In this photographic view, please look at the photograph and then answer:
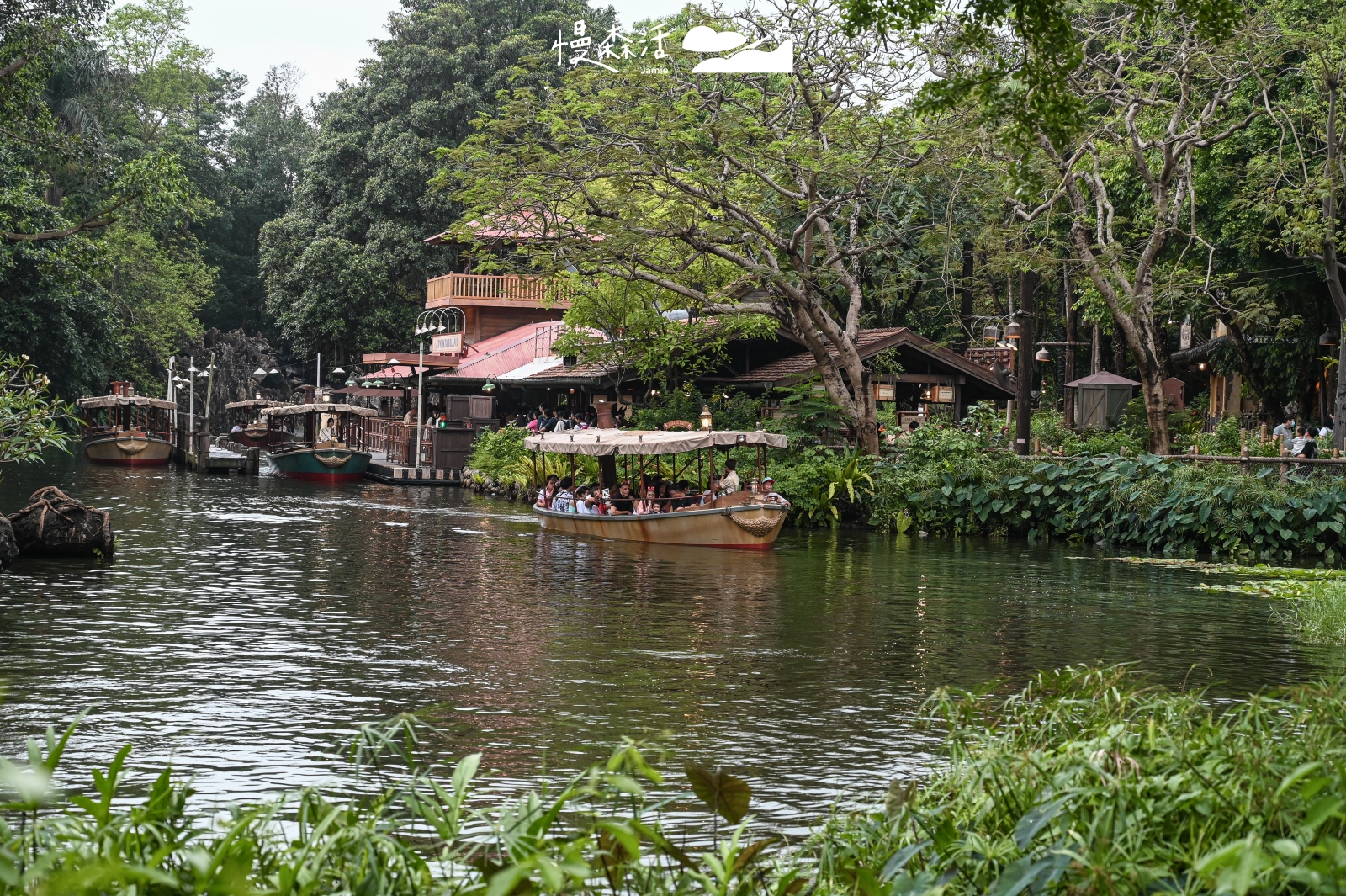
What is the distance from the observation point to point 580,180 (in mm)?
30281

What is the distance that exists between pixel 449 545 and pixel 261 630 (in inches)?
411

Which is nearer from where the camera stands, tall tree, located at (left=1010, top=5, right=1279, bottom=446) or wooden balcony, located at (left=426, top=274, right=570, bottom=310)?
tall tree, located at (left=1010, top=5, right=1279, bottom=446)

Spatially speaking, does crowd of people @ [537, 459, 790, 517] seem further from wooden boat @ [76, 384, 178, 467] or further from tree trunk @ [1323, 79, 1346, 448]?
wooden boat @ [76, 384, 178, 467]

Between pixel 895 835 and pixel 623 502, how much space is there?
23.0 meters

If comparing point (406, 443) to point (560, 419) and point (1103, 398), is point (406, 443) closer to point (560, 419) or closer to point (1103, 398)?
point (560, 419)

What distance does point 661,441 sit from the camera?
26.7m

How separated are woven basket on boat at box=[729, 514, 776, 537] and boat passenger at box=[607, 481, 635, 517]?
293cm

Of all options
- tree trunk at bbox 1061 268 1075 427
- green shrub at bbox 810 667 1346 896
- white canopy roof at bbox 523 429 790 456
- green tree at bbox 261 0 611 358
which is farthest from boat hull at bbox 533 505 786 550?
green tree at bbox 261 0 611 358

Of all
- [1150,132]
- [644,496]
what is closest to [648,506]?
[644,496]

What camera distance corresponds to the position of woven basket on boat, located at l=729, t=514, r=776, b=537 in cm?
2570

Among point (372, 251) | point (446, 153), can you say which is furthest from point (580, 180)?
point (372, 251)

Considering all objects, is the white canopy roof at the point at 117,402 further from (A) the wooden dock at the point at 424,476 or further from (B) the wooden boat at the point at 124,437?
(A) the wooden dock at the point at 424,476

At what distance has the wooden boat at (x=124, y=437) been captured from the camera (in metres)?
49.3

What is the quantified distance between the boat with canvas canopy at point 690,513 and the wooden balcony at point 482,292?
26.8m
